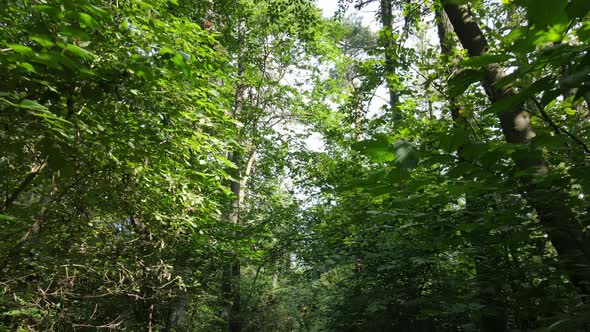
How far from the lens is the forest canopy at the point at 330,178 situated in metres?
1.47

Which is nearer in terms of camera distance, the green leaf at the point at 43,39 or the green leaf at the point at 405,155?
the green leaf at the point at 405,155

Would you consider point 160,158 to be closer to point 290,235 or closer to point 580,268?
point 580,268

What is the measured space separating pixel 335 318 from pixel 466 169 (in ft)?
22.0

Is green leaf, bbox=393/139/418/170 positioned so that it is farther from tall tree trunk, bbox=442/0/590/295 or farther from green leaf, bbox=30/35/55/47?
green leaf, bbox=30/35/55/47

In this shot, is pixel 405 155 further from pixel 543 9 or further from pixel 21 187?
pixel 21 187

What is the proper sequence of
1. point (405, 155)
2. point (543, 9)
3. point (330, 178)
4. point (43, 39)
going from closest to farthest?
point (543, 9)
point (405, 155)
point (43, 39)
point (330, 178)

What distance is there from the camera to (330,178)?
28.3 feet

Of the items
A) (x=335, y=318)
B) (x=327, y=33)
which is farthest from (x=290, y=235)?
(x=327, y=33)

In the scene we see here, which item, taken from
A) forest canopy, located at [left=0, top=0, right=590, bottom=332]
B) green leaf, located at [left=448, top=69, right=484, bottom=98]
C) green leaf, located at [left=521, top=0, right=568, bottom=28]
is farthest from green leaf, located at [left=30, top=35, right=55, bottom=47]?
green leaf, located at [left=521, top=0, right=568, bottom=28]

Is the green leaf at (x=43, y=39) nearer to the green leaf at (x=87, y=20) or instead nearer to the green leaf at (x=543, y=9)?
the green leaf at (x=87, y=20)

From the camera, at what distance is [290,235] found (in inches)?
327

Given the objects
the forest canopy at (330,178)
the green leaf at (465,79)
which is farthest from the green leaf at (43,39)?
the green leaf at (465,79)

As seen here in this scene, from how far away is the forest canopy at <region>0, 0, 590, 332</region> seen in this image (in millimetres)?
1475

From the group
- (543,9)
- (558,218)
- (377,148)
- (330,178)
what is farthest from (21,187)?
(330,178)
